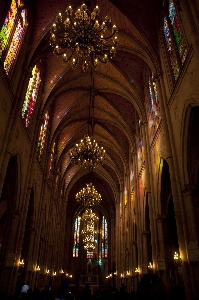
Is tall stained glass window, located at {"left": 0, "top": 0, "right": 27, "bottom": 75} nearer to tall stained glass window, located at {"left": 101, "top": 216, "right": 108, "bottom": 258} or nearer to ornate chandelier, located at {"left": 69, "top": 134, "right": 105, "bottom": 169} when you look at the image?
ornate chandelier, located at {"left": 69, "top": 134, "right": 105, "bottom": 169}

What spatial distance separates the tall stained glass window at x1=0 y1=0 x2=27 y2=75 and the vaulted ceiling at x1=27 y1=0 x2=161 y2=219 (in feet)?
3.23

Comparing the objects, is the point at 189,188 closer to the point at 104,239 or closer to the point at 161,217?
the point at 161,217

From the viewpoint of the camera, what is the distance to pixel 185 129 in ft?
32.5

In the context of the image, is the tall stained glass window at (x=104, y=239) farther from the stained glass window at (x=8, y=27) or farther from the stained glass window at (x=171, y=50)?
the stained glass window at (x=8, y=27)

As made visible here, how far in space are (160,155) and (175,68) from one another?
4.28 meters

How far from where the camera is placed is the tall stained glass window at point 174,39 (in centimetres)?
1073

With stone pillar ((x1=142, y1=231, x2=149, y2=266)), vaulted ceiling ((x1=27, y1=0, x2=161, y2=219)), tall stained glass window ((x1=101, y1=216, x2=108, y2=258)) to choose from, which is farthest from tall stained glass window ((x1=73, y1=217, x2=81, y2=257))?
stone pillar ((x1=142, y1=231, x2=149, y2=266))

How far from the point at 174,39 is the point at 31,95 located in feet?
29.0

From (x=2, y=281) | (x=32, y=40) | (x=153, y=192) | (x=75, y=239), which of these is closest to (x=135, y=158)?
(x=153, y=192)

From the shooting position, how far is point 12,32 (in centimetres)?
1192

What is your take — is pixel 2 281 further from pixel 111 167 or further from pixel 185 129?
pixel 111 167

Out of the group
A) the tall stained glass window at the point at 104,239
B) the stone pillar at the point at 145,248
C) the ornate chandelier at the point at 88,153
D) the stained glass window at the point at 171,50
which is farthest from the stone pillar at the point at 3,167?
the tall stained glass window at the point at 104,239

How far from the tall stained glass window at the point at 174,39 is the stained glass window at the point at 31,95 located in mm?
8155

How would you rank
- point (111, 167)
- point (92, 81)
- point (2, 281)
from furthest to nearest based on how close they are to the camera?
point (111, 167) → point (92, 81) → point (2, 281)
